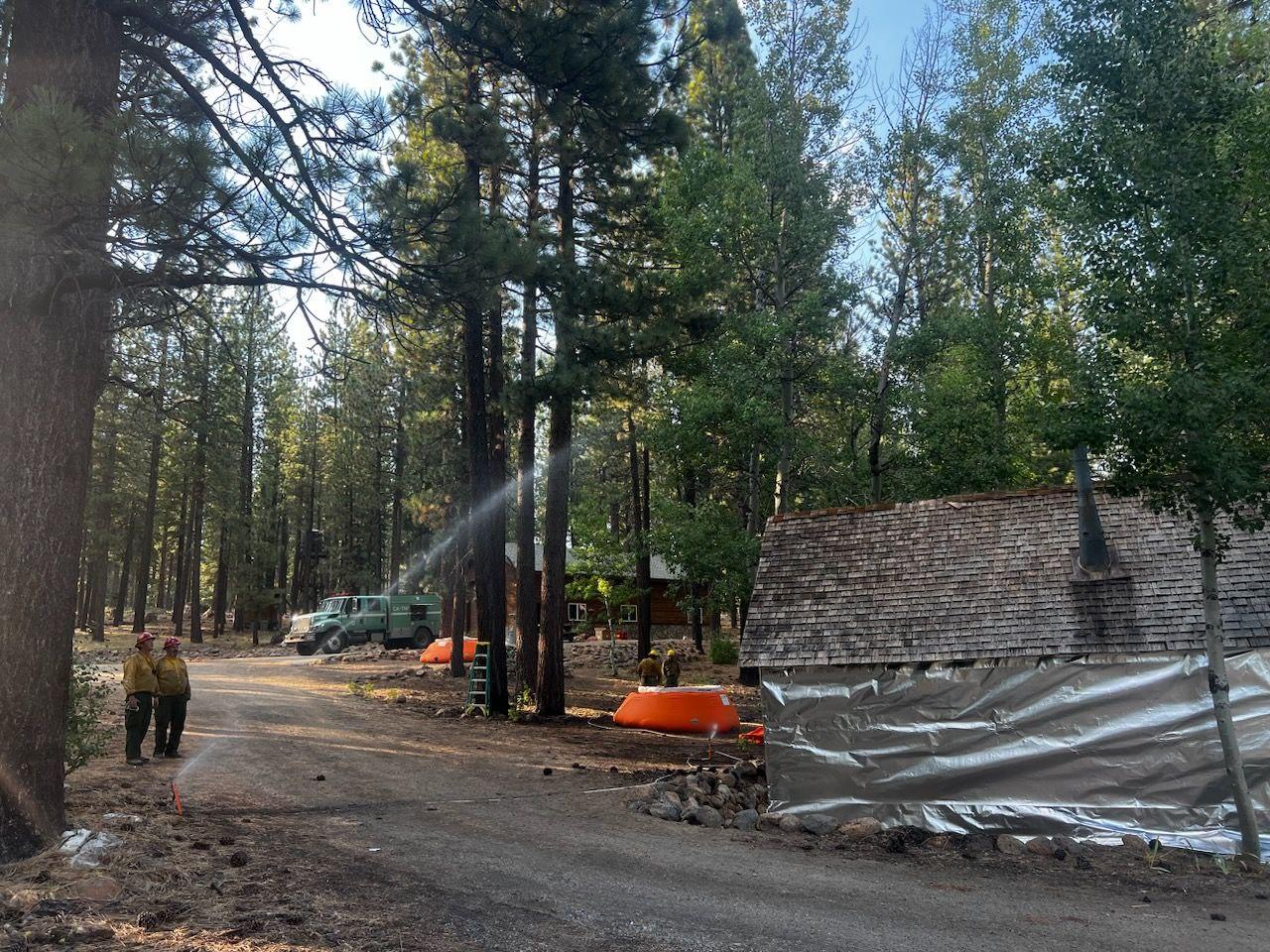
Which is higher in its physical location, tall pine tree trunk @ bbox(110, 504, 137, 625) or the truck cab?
tall pine tree trunk @ bbox(110, 504, 137, 625)

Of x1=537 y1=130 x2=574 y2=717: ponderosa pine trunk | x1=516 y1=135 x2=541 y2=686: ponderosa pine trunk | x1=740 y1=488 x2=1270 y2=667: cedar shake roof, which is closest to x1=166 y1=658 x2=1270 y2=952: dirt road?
x1=740 y1=488 x2=1270 y2=667: cedar shake roof

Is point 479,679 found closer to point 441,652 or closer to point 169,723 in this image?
point 169,723

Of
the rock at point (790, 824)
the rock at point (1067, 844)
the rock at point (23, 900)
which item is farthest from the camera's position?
the rock at point (790, 824)

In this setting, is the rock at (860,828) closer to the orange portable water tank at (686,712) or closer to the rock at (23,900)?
the orange portable water tank at (686,712)

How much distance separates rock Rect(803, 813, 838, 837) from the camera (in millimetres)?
10234

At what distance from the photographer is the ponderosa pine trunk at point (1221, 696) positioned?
28.8 ft

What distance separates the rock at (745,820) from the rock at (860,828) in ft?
3.35

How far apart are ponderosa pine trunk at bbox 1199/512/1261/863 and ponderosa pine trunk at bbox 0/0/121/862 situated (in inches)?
401

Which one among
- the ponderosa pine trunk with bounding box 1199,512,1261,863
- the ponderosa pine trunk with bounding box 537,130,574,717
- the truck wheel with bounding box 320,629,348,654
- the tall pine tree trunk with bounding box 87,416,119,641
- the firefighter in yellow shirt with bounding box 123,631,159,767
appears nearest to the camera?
the ponderosa pine trunk with bounding box 1199,512,1261,863

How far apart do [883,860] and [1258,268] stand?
284 inches

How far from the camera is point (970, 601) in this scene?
36.5ft

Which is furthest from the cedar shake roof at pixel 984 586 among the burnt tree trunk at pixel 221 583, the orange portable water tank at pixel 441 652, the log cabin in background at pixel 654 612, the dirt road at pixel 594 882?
the burnt tree trunk at pixel 221 583

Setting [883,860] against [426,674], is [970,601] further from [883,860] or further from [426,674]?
[426,674]

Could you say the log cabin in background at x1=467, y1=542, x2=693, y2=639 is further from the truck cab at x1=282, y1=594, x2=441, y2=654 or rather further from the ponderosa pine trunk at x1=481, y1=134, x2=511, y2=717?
the ponderosa pine trunk at x1=481, y1=134, x2=511, y2=717
